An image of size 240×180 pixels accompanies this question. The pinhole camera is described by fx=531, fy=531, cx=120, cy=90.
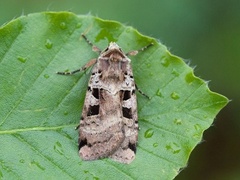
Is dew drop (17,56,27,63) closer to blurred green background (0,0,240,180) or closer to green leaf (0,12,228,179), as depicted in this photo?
green leaf (0,12,228,179)

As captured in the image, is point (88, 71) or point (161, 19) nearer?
point (88, 71)

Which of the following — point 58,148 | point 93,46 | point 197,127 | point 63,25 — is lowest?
point 58,148

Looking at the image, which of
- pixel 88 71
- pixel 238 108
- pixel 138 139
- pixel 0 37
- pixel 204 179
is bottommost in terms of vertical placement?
pixel 204 179

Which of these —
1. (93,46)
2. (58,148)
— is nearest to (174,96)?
(93,46)

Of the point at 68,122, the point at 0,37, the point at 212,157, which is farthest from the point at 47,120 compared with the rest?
the point at 212,157

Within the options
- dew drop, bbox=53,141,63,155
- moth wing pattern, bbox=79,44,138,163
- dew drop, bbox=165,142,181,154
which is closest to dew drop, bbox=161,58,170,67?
moth wing pattern, bbox=79,44,138,163

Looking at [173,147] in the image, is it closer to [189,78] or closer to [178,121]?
[178,121]

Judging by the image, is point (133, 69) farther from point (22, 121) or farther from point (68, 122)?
point (22, 121)
